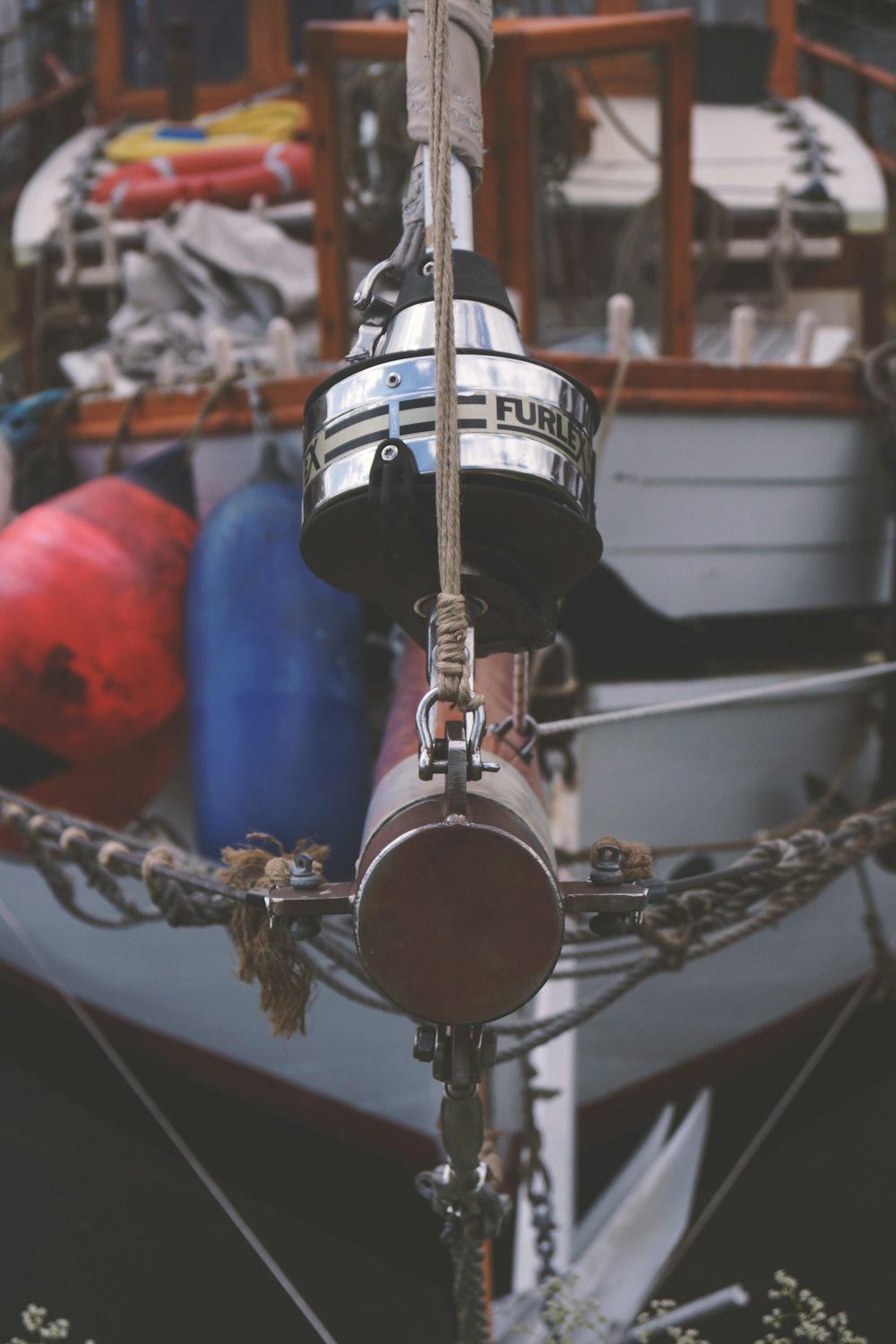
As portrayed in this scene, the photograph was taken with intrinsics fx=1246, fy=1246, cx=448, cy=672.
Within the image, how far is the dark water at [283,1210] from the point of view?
8.49ft

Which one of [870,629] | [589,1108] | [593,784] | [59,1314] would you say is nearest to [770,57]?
[870,629]

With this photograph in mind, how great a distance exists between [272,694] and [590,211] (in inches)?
106

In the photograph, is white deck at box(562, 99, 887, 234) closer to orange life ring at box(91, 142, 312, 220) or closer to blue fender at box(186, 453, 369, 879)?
orange life ring at box(91, 142, 312, 220)

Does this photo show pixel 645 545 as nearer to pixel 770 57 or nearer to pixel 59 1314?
pixel 59 1314

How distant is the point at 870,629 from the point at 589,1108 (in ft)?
4.82

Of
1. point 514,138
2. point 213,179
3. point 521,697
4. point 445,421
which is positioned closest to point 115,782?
point 521,697

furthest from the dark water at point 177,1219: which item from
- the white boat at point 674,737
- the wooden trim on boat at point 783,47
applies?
the wooden trim on boat at point 783,47

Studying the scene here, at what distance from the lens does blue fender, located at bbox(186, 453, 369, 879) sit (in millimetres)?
2396

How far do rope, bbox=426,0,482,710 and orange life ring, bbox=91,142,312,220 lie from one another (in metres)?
3.60

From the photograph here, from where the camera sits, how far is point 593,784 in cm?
287

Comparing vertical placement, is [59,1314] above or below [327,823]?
below

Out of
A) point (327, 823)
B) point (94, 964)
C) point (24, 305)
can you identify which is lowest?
point (94, 964)

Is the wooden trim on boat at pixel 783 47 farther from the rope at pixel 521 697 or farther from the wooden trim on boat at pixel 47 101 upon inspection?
the rope at pixel 521 697

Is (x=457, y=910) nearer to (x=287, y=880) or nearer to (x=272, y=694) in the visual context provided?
(x=287, y=880)
